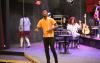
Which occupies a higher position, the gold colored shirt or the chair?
the gold colored shirt

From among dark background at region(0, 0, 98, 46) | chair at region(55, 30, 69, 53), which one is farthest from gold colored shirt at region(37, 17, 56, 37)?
dark background at region(0, 0, 98, 46)

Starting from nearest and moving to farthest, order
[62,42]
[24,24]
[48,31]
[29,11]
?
[48,31] < [62,42] < [24,24] < [29,11]

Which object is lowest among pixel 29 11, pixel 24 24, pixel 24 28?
pixel 24 28

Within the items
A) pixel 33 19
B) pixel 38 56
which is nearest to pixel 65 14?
pixel 33 19

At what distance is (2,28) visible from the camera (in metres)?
14.5

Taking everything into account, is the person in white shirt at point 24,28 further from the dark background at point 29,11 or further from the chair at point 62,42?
the chair at point 62,42

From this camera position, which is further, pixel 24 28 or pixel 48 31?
pixel 24 28

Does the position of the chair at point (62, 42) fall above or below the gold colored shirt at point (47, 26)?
below

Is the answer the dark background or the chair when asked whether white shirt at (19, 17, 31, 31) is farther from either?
the chair

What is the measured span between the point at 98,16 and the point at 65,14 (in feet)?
16.2

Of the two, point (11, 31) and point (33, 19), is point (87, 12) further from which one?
point (11, 31)

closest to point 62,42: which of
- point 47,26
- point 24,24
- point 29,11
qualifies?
point 24,24


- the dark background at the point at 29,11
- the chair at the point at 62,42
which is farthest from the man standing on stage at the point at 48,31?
the dark background at the point at 29,11

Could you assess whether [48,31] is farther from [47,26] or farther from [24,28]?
[24,28]
